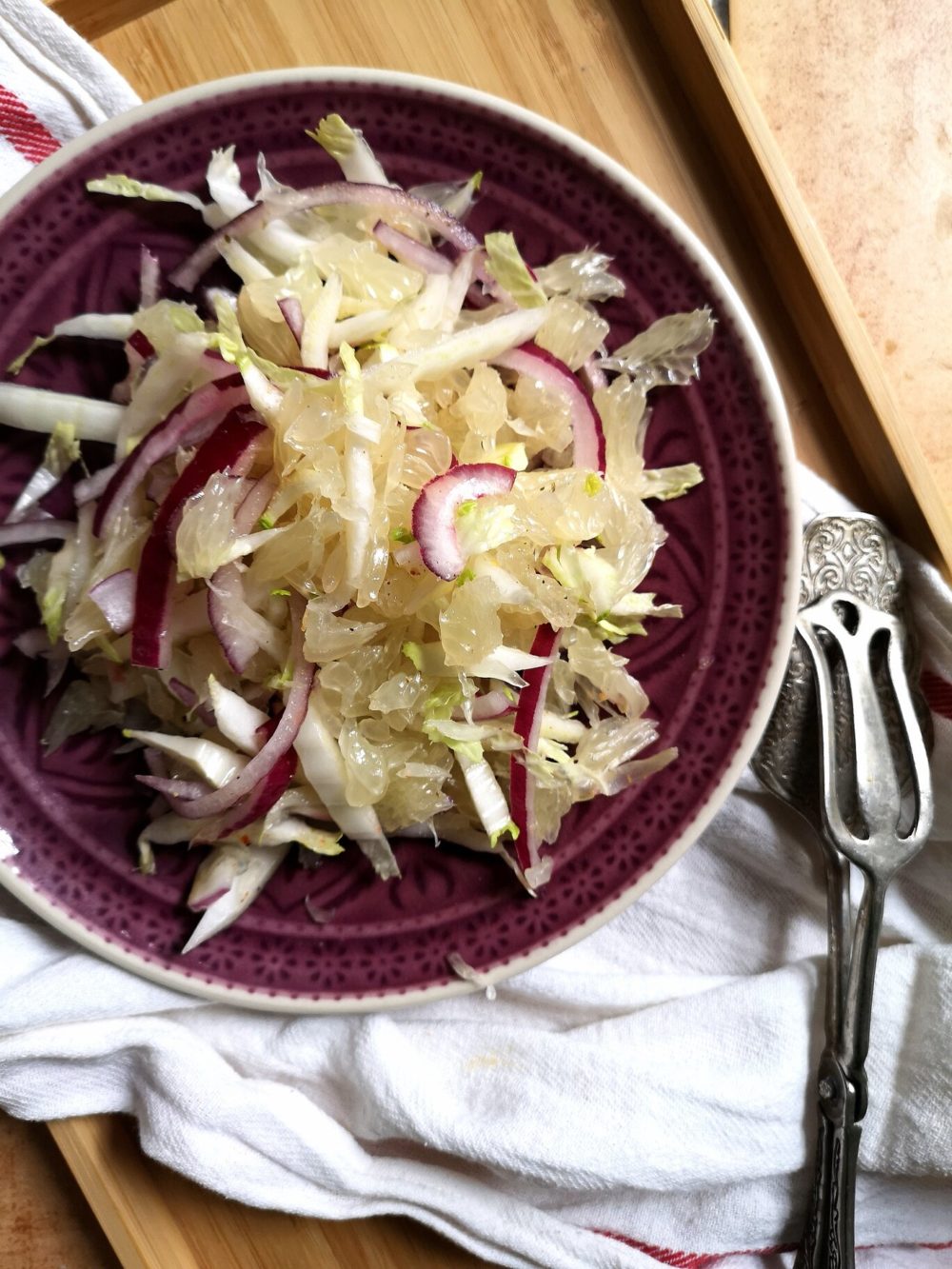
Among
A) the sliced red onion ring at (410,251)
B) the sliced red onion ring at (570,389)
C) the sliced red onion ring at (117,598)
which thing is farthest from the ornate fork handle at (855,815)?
the sliced red onion ring at (117,598)

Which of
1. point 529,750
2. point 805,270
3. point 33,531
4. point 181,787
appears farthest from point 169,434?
point 805,270

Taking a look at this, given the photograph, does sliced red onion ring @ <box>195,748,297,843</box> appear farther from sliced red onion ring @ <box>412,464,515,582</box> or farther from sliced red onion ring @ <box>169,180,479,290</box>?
sliced red onion ring @ <box>169,180,479,290</box>

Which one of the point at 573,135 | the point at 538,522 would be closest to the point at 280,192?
the point at 573,135

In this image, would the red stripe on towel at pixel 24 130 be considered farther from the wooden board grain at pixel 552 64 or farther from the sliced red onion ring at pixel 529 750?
the sliced red onion ring at pixel 529 750

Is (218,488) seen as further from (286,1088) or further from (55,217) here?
(286,1088)

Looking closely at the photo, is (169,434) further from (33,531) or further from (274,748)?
(274,748)

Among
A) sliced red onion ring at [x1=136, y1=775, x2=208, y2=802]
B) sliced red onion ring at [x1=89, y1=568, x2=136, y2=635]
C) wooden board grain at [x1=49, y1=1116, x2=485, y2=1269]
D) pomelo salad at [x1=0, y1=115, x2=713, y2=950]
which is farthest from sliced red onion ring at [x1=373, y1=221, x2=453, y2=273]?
wooden board grain at [x1=49, y1=1116, x2=485, y2=1269]
